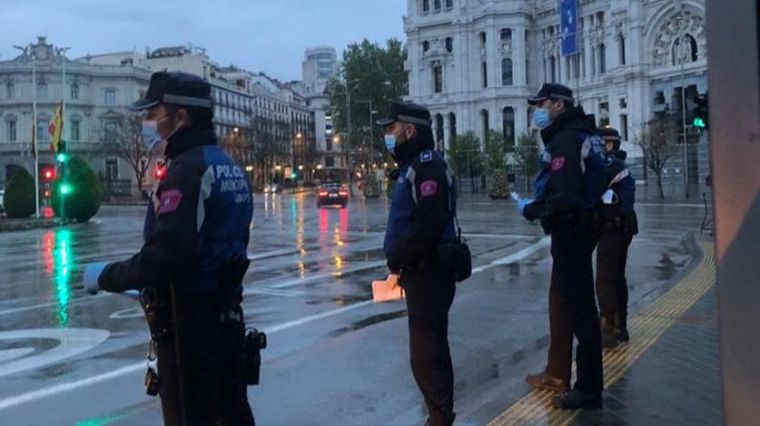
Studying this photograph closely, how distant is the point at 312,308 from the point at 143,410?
481 cm

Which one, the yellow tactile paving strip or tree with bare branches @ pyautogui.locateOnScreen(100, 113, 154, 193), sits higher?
tree with bare branches @ pyautogui.locateOnScreen(100, 113, 154, 193)

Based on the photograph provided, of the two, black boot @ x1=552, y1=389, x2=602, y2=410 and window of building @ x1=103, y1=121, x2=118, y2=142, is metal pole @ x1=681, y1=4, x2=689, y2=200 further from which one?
window of building @ x1=103, y1=121, x2=118, y2=142

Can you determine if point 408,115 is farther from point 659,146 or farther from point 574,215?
point 659,146

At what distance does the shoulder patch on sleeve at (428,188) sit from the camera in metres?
4.55

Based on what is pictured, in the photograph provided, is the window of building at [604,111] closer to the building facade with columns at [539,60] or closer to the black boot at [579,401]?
the building facade with columns at [539,60]

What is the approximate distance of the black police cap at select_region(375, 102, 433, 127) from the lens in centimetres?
482

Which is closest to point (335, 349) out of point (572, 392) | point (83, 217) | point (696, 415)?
point (572, 392)

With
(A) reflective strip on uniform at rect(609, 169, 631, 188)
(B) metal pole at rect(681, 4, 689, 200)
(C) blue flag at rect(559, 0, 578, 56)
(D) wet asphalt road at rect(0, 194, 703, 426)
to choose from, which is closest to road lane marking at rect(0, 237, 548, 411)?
(D) wet asphalt road at rect(0, 194, 703, 426)

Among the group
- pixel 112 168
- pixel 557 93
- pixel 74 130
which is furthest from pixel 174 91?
pixel 74 130

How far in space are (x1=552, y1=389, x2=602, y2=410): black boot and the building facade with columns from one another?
2847 inches

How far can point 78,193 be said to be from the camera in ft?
129

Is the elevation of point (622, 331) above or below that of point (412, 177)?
below

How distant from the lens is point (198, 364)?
3436mm

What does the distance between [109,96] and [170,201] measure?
9490cm
